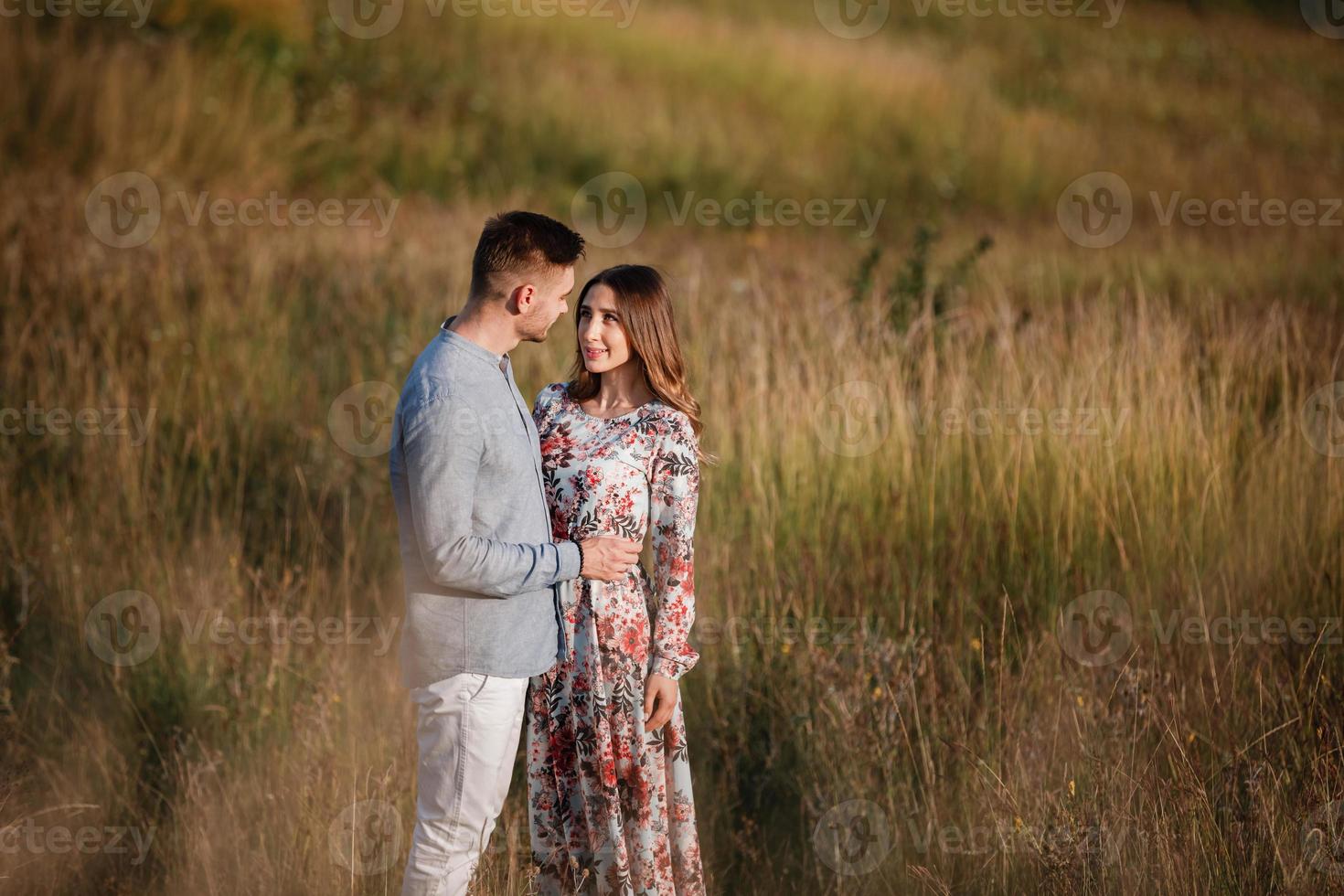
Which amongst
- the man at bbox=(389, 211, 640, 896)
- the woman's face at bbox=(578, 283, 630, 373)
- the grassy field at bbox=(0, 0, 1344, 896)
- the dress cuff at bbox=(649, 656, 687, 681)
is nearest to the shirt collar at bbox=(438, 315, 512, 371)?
the man at bbox=(389, 211, 640, 896)

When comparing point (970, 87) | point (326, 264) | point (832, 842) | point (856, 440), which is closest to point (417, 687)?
point (832, 842)

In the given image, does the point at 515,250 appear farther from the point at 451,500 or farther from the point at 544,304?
the point at 451,500

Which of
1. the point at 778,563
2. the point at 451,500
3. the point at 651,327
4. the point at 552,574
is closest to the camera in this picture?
the point at 451,500

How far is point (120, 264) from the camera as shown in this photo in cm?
615

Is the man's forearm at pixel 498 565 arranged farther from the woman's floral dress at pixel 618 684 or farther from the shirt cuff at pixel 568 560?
the woman's floral dress at pixel 618 684

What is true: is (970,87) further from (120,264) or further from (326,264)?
(120,264)

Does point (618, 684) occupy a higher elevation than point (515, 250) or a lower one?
lower

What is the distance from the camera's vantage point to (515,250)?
2227mm

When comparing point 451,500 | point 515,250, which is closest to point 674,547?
point 451,500

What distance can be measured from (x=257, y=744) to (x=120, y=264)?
3.81 metres

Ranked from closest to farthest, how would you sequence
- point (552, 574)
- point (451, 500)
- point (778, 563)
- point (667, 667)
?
point (451, 500) < point (552, 574) < point (667, 667) < point (778, 563)

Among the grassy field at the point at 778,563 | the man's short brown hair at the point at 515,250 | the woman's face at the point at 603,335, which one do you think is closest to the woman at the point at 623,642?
the woman's face at the point at 603,335

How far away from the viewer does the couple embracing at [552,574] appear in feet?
7.18

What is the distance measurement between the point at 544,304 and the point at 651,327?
307mm
